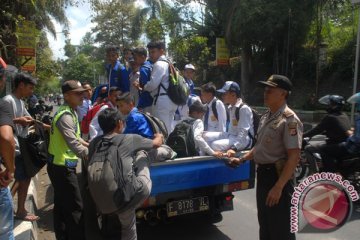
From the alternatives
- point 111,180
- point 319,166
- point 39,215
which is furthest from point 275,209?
point 39,215

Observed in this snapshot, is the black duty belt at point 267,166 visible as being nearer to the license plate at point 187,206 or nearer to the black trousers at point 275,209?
the black trousers at point 275,209

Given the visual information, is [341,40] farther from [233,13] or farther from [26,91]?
[26,91]

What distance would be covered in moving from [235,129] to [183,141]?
700 mm

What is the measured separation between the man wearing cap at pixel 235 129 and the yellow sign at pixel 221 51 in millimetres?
19770

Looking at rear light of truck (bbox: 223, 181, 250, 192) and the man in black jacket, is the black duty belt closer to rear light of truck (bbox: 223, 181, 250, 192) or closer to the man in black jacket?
rear light of truck (bbox: 223, 181, 250, 192)

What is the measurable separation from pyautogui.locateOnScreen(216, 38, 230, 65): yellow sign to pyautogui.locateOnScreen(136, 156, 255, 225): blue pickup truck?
20.4 meters

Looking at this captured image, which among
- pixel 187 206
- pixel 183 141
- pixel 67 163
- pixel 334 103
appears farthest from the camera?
pixel 334 103

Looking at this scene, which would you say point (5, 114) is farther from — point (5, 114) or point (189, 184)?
point (189, 184)

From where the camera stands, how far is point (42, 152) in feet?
13.1

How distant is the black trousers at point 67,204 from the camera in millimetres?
3627

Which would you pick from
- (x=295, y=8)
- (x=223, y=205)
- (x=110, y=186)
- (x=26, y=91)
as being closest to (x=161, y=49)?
(x=26, y=91)

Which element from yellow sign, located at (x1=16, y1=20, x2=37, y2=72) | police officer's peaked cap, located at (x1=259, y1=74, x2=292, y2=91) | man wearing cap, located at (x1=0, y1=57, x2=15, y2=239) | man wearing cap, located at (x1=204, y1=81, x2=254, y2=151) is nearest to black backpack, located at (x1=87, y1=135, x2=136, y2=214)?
man wearing cap, located at (x1=0, y1=57, x2=15, y2=239)

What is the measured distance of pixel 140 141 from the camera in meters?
3.06

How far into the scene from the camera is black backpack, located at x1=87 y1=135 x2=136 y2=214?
279 cm
